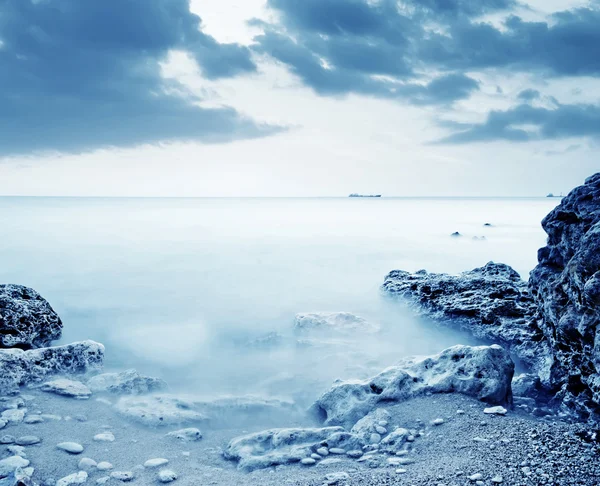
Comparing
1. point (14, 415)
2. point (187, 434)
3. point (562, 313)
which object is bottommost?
point (187, 434)

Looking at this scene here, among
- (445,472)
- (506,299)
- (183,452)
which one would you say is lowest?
(183,452)

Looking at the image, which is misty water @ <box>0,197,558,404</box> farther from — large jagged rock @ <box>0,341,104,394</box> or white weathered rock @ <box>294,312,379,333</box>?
large jagged rock @ <box>0,341,104,394</box>

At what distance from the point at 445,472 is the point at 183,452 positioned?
2691mm

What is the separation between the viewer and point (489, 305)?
27.0 feet

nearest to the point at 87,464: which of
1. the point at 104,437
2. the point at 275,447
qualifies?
the point at 104,437

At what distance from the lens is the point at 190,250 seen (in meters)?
23.1

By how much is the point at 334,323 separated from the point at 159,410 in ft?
14.3

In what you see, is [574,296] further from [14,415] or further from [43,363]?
[43,363]

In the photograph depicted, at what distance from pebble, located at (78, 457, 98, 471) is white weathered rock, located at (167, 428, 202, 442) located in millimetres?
964

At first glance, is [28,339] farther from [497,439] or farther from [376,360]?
[497,439]

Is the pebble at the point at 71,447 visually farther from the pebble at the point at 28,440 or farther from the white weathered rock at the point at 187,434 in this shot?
the white weathered rock at the point at 187,434

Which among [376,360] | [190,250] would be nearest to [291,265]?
[190,250]

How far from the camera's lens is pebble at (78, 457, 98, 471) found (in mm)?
4207

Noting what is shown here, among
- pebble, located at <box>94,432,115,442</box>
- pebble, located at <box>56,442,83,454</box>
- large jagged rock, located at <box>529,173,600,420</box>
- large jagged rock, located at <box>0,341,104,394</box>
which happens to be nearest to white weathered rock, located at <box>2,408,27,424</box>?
large jagged rock, located at <box>0,341,104,394</box>
